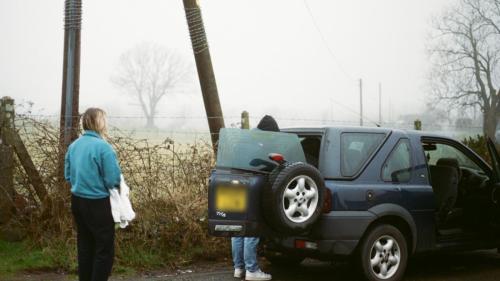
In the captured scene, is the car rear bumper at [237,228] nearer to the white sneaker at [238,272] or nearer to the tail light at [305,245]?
the tail light at [305,245]

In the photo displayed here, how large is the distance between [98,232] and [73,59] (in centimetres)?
444

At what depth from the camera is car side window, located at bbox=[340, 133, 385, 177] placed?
21.6 ft

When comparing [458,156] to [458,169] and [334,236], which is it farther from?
[334,236]

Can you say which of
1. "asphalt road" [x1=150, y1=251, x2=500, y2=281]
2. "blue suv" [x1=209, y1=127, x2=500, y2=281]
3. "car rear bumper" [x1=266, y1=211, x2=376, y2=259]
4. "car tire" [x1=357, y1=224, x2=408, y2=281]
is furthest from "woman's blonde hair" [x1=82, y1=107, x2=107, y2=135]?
"car tire" [x1=357, y1=224, x2=408, y2=281]

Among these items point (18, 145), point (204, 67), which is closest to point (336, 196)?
point (18, 145)

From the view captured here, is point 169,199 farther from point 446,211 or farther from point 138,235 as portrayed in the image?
point 446,211

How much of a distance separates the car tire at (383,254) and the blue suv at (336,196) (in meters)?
0.01

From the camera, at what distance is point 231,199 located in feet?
20.5

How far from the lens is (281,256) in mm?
7848

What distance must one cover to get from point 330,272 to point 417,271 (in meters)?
1.16

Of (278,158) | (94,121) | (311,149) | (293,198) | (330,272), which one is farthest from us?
(330,272)

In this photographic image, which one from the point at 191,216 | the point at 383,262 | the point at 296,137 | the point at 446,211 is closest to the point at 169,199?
the point at 191,216

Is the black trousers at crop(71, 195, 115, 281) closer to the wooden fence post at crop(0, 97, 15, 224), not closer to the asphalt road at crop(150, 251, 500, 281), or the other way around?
the asphalt road at crop(150, 251, 500, 281)

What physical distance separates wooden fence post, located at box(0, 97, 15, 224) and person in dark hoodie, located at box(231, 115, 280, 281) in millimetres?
3208
